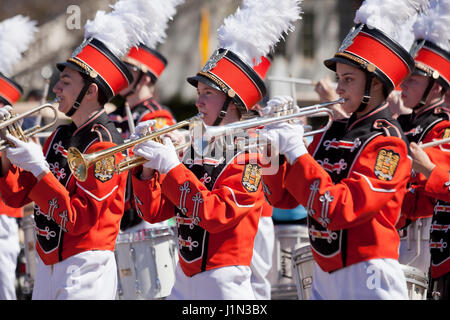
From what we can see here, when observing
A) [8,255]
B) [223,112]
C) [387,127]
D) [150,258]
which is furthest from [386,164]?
[8,255]

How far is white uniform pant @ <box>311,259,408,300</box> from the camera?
161 inches

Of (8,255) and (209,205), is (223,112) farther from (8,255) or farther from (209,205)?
(8,255)

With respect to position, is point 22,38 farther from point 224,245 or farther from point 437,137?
point 437,137

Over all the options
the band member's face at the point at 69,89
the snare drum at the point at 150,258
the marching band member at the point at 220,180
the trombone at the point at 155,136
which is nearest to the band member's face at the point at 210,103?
the marching band member at the point at 220,180

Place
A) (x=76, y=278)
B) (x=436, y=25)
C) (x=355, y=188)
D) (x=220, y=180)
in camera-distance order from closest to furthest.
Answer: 1. (x=355, y=188)
2. (x=220, y=180)
3. (x=76, y=278)
4. (x=436, y=25)

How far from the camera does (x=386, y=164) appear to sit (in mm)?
4082

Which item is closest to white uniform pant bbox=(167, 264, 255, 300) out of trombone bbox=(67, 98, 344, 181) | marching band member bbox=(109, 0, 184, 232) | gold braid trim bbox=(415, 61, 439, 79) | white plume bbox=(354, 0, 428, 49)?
trombone bbox=(67, 98, 344, 181)

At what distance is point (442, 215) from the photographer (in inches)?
216

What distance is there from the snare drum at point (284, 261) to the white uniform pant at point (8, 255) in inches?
102

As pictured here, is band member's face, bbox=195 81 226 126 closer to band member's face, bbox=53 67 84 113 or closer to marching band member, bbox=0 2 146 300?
marching band member, bbox=0 2 146 300

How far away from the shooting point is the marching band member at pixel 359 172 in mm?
4035

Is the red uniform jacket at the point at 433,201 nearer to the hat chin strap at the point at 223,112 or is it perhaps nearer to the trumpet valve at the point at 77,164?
the hat chin strap at the point at 223,112

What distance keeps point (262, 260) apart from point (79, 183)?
2722mm
